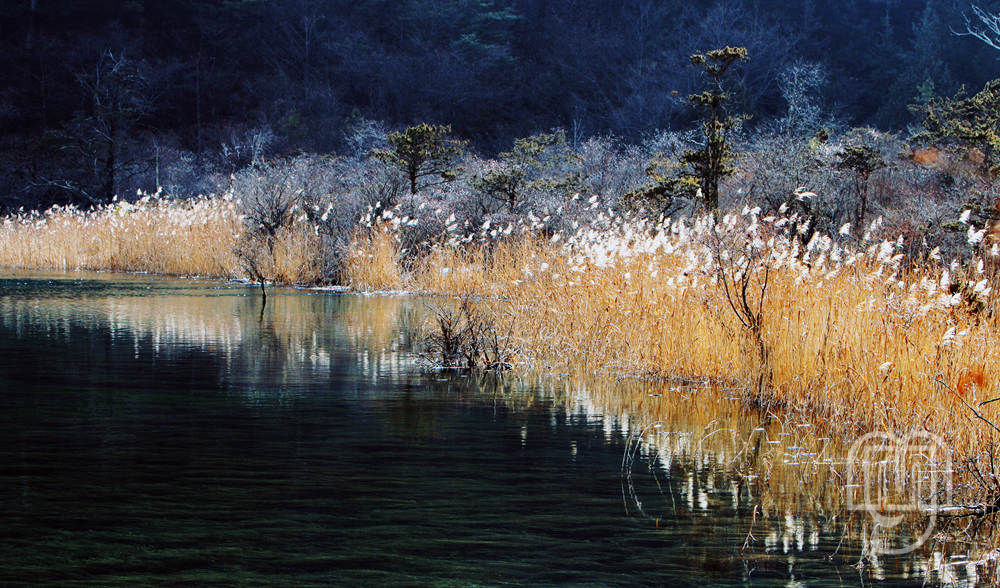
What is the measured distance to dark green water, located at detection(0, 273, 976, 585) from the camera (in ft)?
15.2

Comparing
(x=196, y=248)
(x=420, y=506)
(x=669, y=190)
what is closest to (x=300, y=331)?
(x=669, y=190)

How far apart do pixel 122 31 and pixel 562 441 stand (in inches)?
1844

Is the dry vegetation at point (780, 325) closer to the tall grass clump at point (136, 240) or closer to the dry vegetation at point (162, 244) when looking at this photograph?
the dry vegetation at point (162, 244)

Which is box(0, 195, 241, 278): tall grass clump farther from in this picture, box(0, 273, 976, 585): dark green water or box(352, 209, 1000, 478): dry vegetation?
box(0, 273, 976, 585): dark green water

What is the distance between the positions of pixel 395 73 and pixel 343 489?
1823 inches

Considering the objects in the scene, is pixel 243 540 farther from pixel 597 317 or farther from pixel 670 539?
pixel 597 317

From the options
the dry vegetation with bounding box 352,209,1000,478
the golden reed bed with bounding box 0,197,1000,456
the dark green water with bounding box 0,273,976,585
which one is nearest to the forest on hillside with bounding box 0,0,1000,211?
the golden reed bed with bounding box 0,197,1000,456
